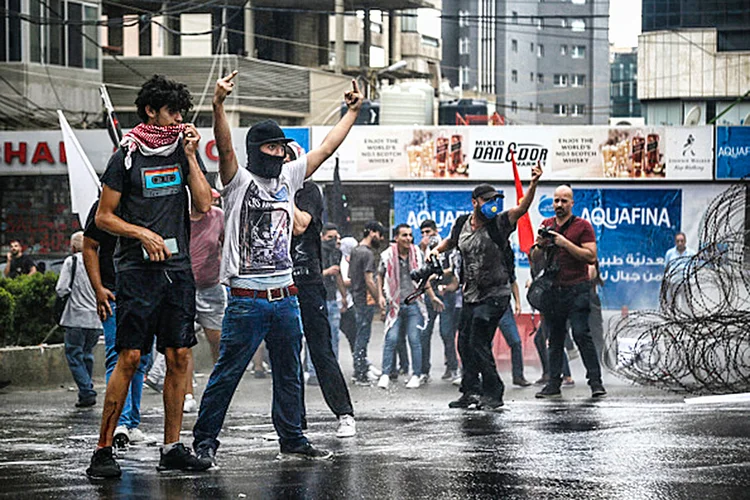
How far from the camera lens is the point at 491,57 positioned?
66.2 metres

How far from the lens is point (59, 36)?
116ft

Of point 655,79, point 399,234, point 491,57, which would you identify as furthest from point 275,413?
point 491,57

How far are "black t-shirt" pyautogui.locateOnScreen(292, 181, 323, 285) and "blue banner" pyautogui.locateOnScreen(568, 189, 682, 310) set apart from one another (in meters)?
12.1

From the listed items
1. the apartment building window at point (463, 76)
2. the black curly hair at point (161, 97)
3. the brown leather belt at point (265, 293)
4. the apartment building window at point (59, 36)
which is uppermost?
the apartment building window at point (463, 76)

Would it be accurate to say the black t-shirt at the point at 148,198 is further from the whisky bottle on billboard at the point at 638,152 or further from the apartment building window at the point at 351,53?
the apartment building window at the point at 351,53

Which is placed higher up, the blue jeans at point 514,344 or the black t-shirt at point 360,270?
the black t-shirt at point 360,270

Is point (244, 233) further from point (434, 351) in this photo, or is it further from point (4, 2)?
point (4, 2)

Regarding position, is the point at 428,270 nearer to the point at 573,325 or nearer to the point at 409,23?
the point at 573,325

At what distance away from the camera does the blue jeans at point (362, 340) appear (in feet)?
48.4

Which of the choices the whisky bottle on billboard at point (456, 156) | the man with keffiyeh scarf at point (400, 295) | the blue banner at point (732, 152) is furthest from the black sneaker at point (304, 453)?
the blue banner at point (732, 152)

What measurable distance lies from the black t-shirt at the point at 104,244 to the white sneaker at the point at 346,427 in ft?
5.72

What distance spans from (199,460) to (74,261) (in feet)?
19.3

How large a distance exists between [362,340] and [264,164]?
26.1 feet

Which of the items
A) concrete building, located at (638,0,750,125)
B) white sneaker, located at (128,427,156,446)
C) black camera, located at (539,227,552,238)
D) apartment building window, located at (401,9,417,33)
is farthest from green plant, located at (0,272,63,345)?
apartment building window, located at (401,9,417,33)
